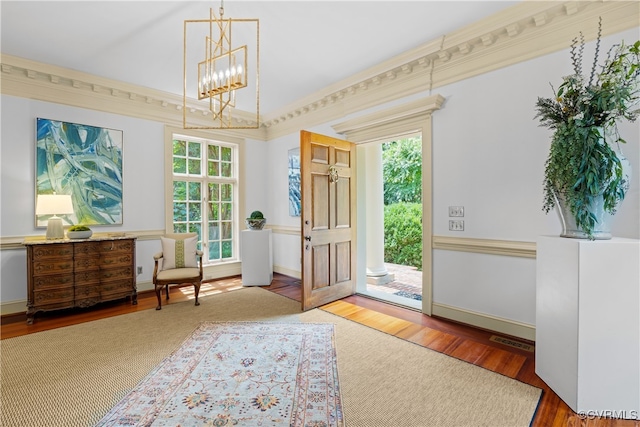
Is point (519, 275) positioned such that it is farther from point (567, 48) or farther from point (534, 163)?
point (567, 48)

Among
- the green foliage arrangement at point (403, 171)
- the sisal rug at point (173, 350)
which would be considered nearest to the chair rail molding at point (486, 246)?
the sisal rug at point (173, 350)

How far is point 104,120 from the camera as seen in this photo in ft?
13.9

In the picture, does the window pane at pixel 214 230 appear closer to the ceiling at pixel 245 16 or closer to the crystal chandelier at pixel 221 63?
the crystal chandelier at pixel 221 63

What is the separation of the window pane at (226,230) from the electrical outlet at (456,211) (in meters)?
3.97

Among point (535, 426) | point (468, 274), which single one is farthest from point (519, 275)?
point (535, 426)

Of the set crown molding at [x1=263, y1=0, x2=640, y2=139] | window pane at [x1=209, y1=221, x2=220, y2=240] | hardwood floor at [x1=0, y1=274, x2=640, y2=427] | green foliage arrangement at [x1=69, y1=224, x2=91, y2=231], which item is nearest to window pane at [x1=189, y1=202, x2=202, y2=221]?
window pane at [x1=209, y1=221, x2=220, y2=240]

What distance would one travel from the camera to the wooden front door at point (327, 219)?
368cm

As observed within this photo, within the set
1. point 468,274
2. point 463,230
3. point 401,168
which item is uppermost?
point 401,168

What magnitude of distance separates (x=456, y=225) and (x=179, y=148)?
4496 millimetres

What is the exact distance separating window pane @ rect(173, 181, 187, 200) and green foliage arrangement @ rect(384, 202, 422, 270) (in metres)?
5.00

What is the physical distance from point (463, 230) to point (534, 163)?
904mm

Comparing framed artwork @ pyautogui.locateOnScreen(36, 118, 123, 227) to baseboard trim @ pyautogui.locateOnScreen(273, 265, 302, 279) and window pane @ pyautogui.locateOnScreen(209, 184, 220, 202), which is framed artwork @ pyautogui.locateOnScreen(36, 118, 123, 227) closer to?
window pane @ pyautogui.locateOnScreen(209, 184, 220, 202)

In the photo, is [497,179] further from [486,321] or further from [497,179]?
[486,321]

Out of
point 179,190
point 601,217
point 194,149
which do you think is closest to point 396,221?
point 194,149
